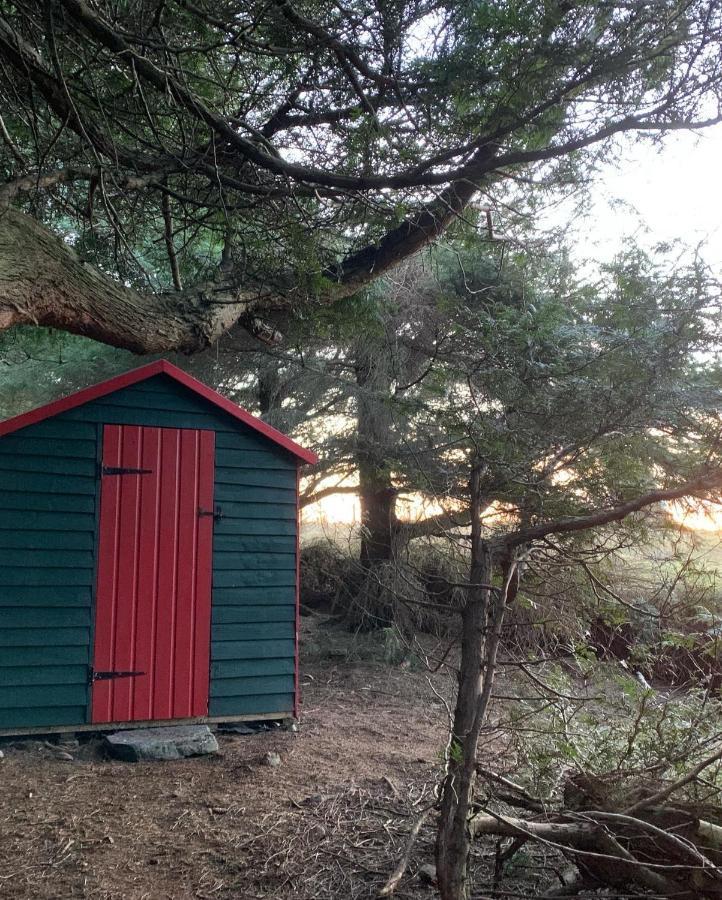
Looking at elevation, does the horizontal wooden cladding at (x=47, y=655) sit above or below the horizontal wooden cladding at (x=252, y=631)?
below

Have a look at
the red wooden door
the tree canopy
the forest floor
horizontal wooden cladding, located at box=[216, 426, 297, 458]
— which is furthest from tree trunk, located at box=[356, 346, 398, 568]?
the tree canopy

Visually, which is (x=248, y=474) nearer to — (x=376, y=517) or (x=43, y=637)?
(x=43, y=637)

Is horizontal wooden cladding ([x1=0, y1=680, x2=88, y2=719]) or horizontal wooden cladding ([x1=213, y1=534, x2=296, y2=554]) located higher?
horizontal wooden cladding ([x1=213, y1=534, x2=296, y2=554])

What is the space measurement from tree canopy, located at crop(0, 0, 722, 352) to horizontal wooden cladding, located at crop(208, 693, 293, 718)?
333cm

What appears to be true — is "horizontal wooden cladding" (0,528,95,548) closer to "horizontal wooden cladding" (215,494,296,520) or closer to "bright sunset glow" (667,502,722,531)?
"horizontal wooden cladding" (215,494,296,520)

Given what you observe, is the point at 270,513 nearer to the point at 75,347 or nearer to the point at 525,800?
the point at 525,800

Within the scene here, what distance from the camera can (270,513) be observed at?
22.5 ft

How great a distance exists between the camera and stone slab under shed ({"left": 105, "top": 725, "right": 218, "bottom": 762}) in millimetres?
5594

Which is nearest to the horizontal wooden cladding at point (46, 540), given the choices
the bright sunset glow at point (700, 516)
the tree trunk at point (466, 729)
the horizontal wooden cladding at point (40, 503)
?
the horizontal wooden cladding at point (40, 503)

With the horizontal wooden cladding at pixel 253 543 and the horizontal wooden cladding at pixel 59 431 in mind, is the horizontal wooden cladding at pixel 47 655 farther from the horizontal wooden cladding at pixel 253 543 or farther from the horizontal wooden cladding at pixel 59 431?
the horizontal wooden cladding at pixel 59 431

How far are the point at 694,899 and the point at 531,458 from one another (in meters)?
2.16

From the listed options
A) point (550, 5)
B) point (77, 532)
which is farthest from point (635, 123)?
point (77, 532)

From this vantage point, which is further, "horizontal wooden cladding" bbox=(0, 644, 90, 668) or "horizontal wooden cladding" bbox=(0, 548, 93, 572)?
"horizontal wooden cladding" bbox=(0, 548, 93, 572)

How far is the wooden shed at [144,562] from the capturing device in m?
5.97
